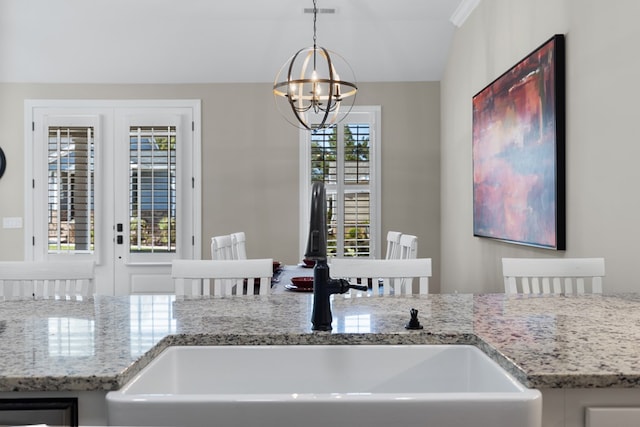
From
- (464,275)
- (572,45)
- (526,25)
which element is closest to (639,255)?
(572,45)

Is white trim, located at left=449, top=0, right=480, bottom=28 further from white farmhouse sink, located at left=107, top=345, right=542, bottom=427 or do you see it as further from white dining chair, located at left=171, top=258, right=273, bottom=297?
white farmhouse sink, located at left=107, top=345, right=542, bottom=427

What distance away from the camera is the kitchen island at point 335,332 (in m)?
0.93

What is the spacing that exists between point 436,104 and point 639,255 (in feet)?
11.6

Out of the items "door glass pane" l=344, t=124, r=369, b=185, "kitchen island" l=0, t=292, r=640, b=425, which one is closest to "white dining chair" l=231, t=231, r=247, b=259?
"door glass pane" l=344, t=124, r=369, b=185

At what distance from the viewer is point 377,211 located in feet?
18.2

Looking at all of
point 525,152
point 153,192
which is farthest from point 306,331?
point 153,192

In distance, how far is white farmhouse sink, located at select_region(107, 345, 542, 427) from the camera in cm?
88

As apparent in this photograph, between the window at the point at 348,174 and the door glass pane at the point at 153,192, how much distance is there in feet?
4.33

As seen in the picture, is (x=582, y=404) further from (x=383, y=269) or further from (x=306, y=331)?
(x=383, y=269)

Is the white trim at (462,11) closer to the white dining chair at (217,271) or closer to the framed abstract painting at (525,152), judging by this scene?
the framed abstract painting at (525,152)

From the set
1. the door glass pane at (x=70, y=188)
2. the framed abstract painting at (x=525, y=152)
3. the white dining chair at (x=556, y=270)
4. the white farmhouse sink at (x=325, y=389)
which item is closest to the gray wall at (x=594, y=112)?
the framed abstract painting at (x=525, y=152)

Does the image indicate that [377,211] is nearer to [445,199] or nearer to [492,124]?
[445,199]

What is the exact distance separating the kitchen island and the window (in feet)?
12.6

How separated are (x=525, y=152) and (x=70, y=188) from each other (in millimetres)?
4318
